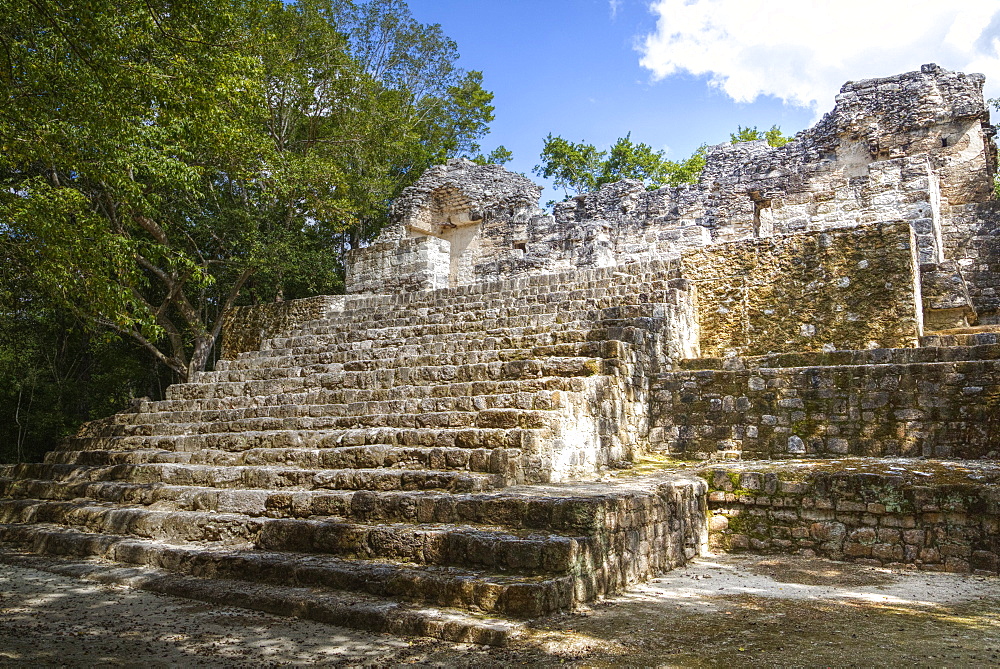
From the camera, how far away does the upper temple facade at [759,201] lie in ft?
39.4

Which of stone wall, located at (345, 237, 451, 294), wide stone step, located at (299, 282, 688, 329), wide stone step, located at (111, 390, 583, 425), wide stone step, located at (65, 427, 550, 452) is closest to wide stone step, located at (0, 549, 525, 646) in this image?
wide stone step, located at (65, 427, 550, 452)

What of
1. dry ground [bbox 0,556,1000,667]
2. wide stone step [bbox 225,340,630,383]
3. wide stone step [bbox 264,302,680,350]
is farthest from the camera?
wide stone step [bbox 264,302,680,350]

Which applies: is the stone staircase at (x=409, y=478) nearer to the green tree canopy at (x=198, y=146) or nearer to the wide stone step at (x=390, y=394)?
the wide stone step at (x=390, y=394)

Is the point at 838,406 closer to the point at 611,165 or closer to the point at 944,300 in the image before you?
the point at 944,300

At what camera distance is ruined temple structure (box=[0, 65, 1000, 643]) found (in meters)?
3.98

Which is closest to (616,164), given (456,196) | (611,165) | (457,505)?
(611,165)

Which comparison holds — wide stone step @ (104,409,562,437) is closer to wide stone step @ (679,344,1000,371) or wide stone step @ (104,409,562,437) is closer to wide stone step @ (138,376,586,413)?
wide stone step @ (138,376,586,413)

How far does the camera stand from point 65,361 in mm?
15281

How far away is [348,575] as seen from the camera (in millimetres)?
3912

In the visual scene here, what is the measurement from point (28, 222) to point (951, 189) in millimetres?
13874

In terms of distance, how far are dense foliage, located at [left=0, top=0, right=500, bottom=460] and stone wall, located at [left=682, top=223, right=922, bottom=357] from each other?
5604 millimetres

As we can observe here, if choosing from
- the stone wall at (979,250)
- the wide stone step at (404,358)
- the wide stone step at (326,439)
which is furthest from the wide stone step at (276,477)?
the stone wall at (979,250)

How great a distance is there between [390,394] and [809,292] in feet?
14.5

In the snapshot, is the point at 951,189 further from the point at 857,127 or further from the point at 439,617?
the point at 439,617
